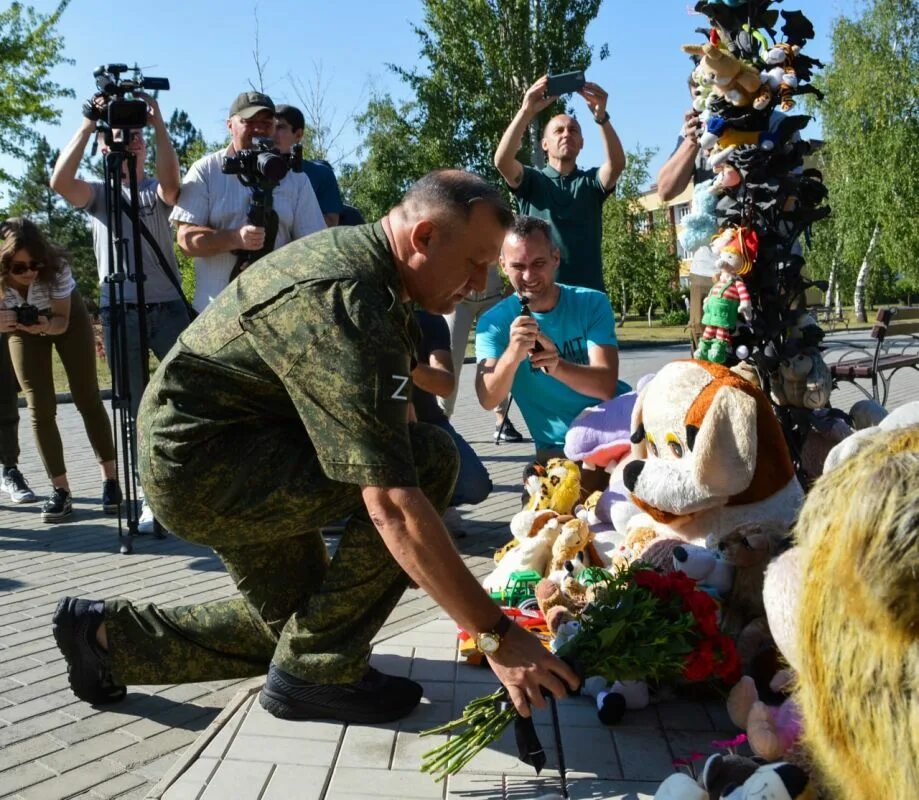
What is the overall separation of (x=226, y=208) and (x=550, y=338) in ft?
6.33

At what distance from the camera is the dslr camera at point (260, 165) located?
4711mm

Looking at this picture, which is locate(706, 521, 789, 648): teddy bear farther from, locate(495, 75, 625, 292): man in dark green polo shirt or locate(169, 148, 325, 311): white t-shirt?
locate(169, 148, 325, 311): white t-shirt

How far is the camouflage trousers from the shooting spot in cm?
276

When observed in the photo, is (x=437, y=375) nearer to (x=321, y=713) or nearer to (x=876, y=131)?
(x=321, y=713)

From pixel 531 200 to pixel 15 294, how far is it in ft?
10.2

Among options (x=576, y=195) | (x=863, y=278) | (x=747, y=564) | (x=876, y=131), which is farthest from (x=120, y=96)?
(x=863, y=278)

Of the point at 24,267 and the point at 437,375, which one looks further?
the point at 24,267

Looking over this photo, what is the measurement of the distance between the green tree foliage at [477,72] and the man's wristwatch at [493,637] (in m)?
25.3

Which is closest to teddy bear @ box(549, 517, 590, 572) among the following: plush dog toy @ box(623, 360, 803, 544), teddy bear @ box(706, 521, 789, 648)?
plush dog toy @ box(623, 360, 803, 544)

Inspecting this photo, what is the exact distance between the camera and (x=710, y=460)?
3.13 m

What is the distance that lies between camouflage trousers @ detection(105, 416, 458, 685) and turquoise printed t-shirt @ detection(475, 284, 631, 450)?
168 centimetres

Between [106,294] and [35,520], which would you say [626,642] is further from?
[35,520]

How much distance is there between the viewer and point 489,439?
8695 millimetres

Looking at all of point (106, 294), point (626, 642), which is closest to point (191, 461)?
point (626, 642)
